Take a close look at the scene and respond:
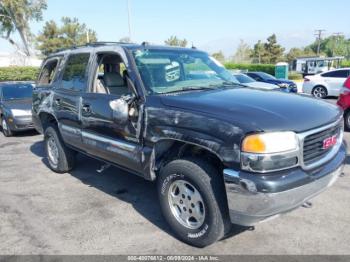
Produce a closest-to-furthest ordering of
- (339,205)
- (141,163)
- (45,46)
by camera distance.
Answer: (141,163)
(339,205)
(45,46)

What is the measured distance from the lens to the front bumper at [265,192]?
2809 millimetres

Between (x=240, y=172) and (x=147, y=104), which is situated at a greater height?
(x=147, y=104)

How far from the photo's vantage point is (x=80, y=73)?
500cm

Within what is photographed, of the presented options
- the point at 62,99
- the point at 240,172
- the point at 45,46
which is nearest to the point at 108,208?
the point at 62,99

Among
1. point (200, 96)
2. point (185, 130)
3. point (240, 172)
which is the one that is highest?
point (200, 96)

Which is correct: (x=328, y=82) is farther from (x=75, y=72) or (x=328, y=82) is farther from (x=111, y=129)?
(x=111, y=129)

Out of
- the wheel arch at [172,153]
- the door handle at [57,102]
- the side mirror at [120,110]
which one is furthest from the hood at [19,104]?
the wheel arch at [172,153]

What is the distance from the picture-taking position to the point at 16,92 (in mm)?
10555

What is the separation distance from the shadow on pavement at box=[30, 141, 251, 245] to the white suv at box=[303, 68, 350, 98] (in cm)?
1310

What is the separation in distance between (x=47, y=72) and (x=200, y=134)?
4.11 meters

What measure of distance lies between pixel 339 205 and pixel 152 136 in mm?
2516

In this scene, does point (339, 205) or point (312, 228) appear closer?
point (312, 228)

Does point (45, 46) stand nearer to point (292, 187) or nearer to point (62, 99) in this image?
point (62, 99)

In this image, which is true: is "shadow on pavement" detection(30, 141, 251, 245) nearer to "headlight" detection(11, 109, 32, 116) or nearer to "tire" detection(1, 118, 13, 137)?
"headlight" detection(11, 109, 32, 116)
